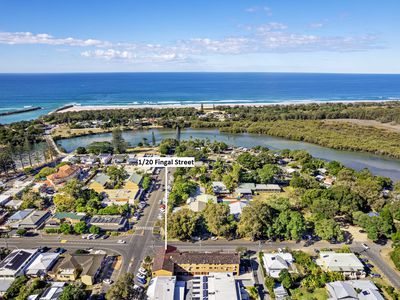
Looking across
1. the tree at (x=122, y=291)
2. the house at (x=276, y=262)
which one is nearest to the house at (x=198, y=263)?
the house at (x=276, y=262)

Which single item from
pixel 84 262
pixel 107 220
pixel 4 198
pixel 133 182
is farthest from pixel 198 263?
pixel 4 198

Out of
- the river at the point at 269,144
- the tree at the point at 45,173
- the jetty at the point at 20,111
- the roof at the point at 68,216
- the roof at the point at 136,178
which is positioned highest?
the jetty at the point at 20,111

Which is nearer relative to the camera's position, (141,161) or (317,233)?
(141,161)

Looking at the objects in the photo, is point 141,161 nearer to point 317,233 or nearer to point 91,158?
point 317,233

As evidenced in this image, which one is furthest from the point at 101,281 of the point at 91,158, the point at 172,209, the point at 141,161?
the point at 91,158

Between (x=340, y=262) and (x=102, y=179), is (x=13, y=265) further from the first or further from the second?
(x=340, y=262)

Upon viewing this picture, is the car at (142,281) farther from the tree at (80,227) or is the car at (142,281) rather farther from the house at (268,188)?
the house at (268,188)

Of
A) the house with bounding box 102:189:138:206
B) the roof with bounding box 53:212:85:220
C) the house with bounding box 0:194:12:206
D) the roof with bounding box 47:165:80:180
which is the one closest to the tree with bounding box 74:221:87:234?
the roof with bounding box 53:212:85:220
